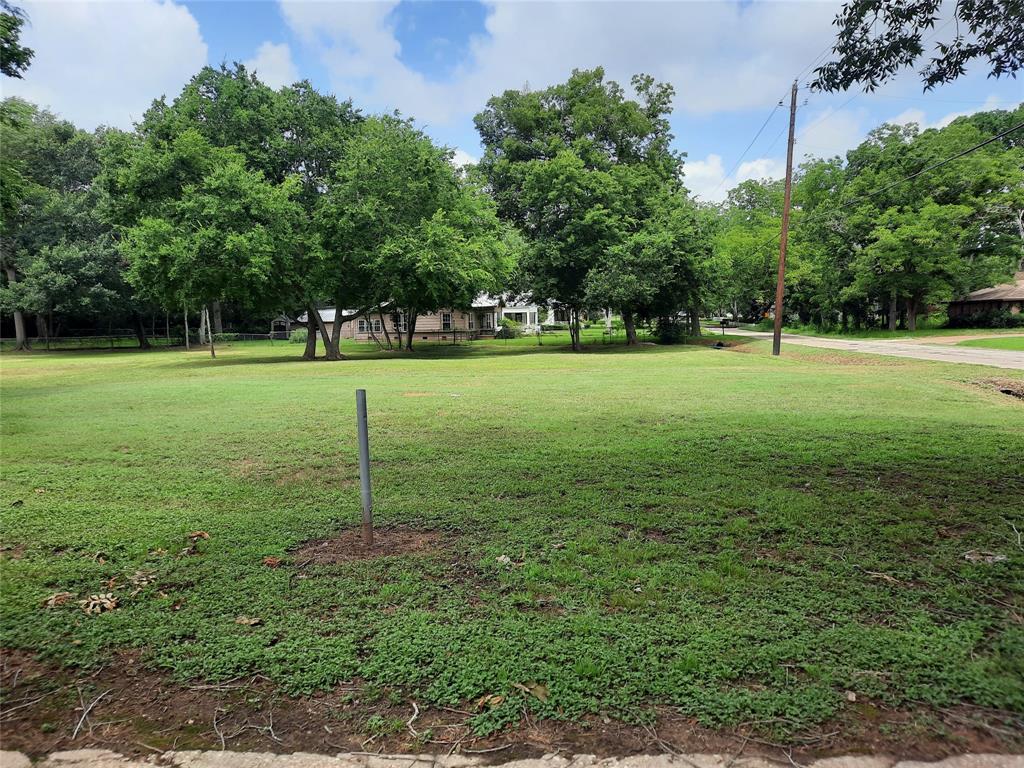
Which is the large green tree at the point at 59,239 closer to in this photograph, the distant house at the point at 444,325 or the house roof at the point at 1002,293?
the distant house at the point at 444,325

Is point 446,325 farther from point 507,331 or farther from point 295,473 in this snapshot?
point 295,473

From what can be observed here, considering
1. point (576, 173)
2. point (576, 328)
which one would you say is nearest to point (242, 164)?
point (576, 173)

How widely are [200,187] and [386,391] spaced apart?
53.8 feet

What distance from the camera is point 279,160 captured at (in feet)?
85.8

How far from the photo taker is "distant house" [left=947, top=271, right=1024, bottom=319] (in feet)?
126

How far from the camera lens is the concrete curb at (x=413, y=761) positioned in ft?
6.66

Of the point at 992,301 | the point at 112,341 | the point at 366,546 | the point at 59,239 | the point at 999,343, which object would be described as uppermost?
the point at 59,239

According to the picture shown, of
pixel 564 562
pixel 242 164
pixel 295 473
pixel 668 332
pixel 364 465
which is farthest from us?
pixel 668 332

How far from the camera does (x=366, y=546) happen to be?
396 centimetres

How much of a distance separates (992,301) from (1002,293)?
2.54 ft

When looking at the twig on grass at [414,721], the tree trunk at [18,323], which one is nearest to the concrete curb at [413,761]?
the twig on grass at [414,721]

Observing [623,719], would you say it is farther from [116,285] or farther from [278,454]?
[116,285]

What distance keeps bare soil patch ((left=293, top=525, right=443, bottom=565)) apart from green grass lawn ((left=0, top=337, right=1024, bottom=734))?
0.08 m

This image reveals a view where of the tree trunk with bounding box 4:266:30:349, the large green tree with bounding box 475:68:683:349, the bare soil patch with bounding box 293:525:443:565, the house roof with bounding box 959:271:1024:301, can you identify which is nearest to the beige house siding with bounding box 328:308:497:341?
the large green tree with bounding box 475:68:683:349
